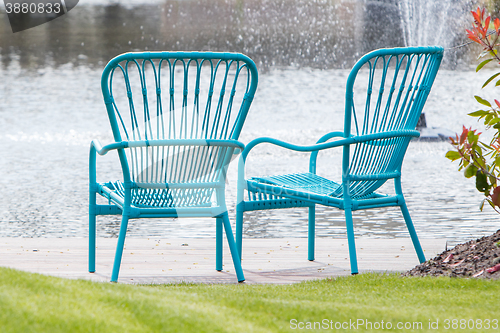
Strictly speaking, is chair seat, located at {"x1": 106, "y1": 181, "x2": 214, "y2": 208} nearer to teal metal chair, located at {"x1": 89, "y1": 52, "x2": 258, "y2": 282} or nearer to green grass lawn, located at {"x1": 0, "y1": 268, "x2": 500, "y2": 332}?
teal metal chair, located at {"x1": 89, "y1": 52, "x2": 258, "y2": 282}

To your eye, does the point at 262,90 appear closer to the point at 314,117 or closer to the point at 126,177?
the point at 314,117

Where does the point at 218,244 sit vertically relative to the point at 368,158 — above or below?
below

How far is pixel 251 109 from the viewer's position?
12516 millimetres

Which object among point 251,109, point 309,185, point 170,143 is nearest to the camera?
point 170,143

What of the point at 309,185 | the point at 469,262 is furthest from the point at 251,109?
the point at 469,262

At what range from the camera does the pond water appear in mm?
4328

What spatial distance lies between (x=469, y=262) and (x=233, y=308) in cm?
105

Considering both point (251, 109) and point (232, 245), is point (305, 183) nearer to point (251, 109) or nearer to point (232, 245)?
point (232, 245)

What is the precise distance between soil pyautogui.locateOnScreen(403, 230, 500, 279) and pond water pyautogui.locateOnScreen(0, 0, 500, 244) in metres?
1.11

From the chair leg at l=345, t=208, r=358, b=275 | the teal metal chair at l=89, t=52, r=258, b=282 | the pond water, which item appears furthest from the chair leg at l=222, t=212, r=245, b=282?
the pond water

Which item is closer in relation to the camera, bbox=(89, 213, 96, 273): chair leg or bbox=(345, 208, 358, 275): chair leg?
bbox=(345, 208, 358, 275): chair leg

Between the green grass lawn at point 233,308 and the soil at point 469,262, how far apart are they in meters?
0.12

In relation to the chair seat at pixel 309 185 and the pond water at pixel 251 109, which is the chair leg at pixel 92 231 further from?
the pond water at pixel 251 109

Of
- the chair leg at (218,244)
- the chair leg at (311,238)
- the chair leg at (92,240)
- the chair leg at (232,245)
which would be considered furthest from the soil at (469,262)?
the chair leg at (92,240)
